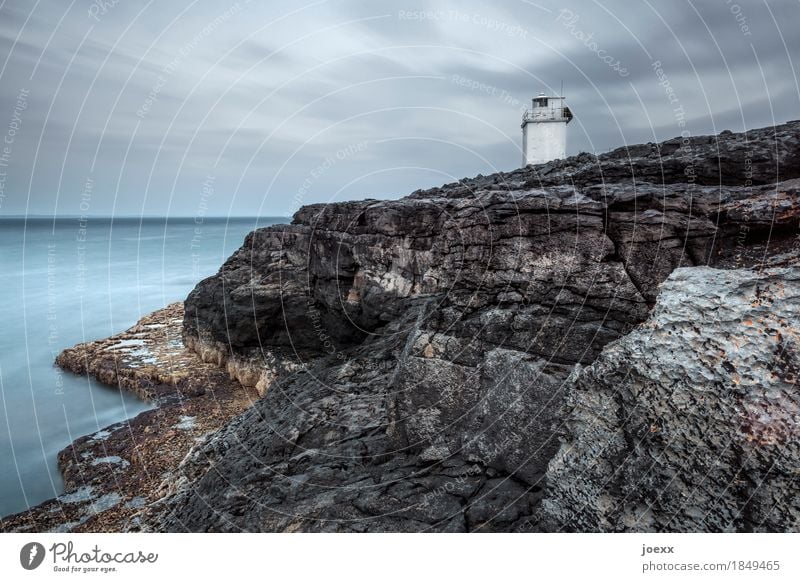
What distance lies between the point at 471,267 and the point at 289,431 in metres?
4.21

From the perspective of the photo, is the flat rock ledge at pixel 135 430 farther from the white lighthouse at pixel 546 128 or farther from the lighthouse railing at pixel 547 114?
the lighthouse railing at pixel 547 114

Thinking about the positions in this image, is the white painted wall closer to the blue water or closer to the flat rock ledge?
the flat rock ledge

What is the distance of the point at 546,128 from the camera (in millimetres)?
23766

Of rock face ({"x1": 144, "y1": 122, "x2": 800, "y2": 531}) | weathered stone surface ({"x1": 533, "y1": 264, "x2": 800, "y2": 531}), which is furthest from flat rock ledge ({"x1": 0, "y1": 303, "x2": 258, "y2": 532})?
weathered stone surface ({"x1": 533, "y1": 264, "x2": 800, "y2": 531})

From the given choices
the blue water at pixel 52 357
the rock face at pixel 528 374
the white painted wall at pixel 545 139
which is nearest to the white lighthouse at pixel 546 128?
the white painted wall at pixel 545 139

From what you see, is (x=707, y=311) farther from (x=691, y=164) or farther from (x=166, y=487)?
(x=166, y=487)

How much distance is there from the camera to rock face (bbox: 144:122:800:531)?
14.6 feet

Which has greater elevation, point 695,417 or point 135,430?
point 695,417

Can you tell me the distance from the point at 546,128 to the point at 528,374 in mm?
21661
